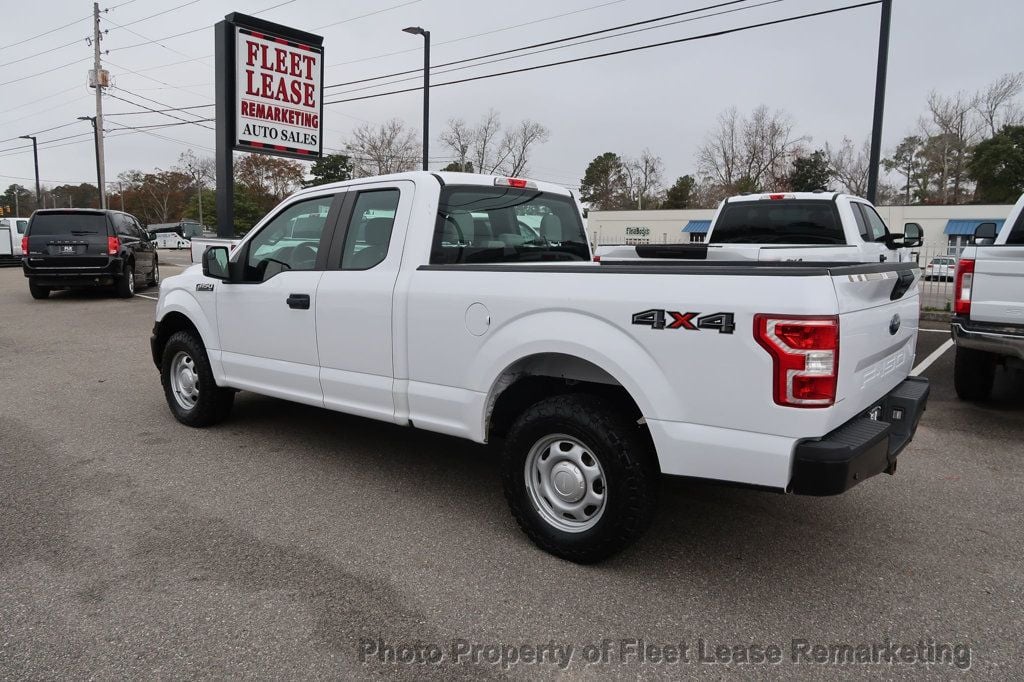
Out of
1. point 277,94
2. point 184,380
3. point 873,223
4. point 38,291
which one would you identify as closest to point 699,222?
point 277,94

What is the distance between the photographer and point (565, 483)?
11.2 feet

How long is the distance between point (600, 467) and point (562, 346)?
0.58 m

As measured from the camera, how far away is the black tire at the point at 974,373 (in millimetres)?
6512

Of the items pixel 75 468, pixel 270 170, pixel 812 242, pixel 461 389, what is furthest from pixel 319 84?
pixel 270 170

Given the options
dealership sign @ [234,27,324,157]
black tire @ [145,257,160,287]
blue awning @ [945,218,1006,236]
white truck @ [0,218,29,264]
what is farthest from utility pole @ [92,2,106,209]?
blue awning @ [945,218,1006,236]

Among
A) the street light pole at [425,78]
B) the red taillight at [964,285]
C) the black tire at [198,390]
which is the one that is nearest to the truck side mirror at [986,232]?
the red taillight at [964,285]

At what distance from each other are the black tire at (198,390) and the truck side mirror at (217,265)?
0.77m

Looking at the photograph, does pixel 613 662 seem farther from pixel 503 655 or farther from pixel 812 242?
pixel 812 242

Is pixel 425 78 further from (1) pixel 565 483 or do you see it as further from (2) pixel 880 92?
(1) pixel 565 483

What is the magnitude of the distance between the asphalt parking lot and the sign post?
26.8 feet

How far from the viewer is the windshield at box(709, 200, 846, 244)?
27.5 feet

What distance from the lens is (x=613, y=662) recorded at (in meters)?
2.70

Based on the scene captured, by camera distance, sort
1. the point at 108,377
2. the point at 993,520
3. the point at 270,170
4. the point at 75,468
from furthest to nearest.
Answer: the point at 270,170, the point at 108,377, the point at 75,468, the point at 993,520

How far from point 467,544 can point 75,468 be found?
2.90 metres
